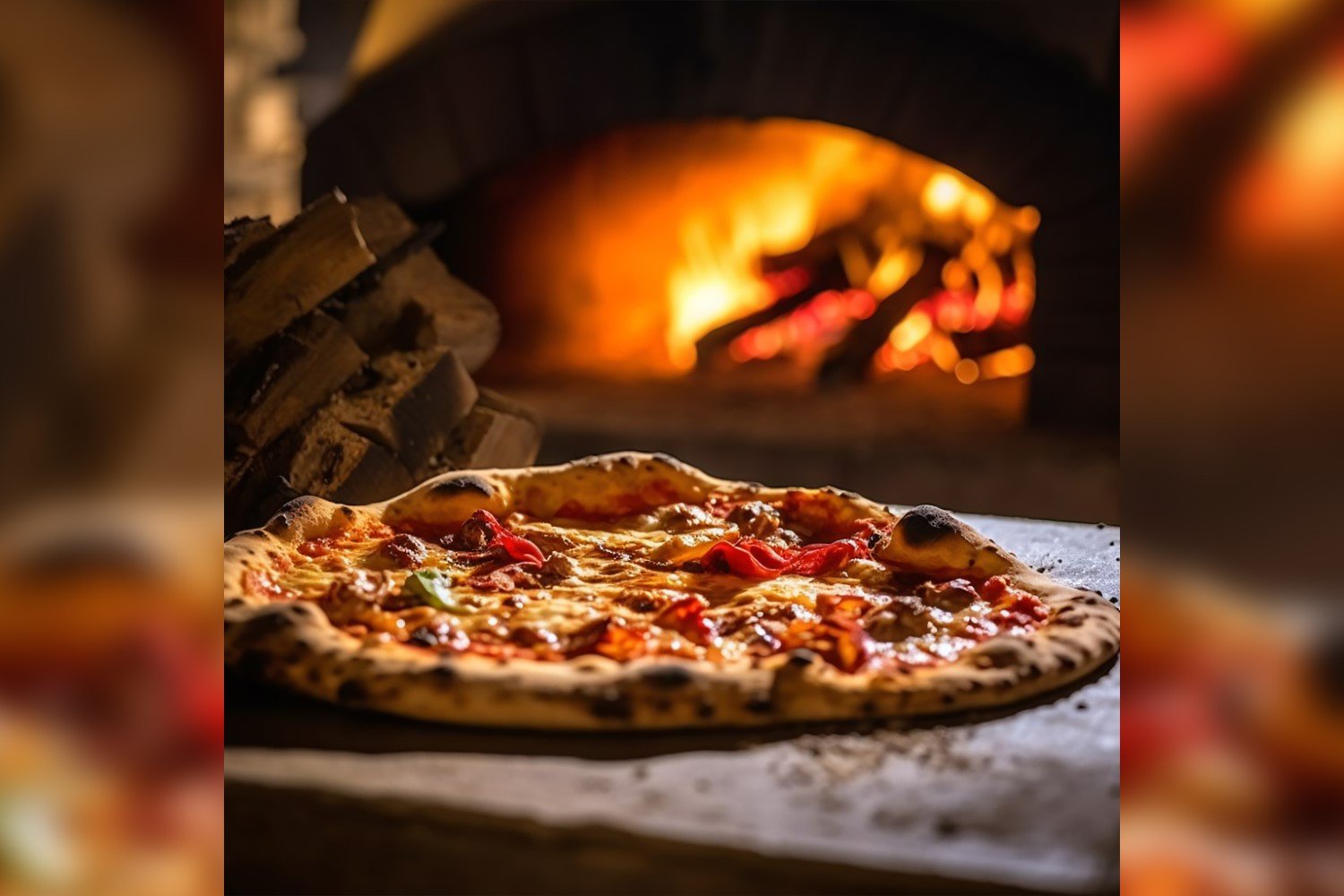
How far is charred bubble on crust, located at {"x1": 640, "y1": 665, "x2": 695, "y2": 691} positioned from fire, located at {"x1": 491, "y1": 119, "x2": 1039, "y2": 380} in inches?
182

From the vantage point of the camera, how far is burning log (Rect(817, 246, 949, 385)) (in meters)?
6.17

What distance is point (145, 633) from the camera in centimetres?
96

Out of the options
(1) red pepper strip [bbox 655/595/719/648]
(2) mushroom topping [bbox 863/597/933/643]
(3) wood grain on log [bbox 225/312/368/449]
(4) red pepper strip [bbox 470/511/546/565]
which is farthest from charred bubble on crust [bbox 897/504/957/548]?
(3) wood grain on log [bbox 225/312/368/449]

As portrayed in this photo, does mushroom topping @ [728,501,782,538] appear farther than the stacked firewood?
No

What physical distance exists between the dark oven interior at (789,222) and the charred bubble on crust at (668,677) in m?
3.46

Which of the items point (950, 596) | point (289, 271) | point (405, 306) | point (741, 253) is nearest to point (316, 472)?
point (289, 271)

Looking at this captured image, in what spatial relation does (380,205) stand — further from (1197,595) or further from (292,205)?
(1197,595)

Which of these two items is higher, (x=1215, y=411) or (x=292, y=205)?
(x=292, y=205)

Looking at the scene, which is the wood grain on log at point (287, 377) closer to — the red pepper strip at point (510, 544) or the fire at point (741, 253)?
the red pepper strip at point (510, 544)

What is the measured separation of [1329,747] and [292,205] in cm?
572

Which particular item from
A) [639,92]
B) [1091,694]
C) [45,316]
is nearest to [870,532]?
[1091,694]

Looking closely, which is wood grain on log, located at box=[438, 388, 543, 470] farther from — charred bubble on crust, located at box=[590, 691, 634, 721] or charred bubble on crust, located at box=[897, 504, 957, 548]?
charred bubble on crust, located at box=[590, 691, 634, 721]

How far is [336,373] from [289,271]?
28 centimetres

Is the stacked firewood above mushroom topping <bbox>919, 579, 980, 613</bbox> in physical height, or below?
above
